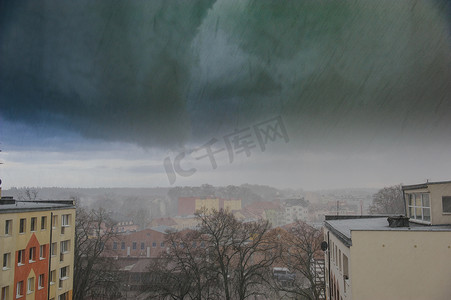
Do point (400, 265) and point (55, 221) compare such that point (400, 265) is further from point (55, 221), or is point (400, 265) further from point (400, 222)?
point (55, 221)

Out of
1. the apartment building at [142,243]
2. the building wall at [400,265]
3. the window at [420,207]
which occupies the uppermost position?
the window at [420,207]

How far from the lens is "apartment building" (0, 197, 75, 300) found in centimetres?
2005

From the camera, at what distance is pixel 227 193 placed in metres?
150

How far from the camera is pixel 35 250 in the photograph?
73.9 feet

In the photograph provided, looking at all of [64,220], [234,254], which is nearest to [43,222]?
[64,220]

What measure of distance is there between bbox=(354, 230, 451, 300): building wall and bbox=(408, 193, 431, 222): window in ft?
10.2

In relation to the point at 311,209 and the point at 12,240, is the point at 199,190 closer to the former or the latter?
the point at 311,209

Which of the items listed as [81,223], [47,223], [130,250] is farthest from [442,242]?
[130,250]

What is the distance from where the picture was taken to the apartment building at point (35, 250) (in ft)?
65.8

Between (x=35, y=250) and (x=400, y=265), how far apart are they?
2053cm

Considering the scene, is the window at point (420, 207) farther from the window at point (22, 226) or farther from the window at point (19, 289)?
the window at point (19, 289)

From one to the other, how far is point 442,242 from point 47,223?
22249 mm

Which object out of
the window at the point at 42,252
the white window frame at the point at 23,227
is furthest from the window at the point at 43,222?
the white window frame at the point at 23,227

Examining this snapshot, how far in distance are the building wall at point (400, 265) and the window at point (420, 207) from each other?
3.10 m
